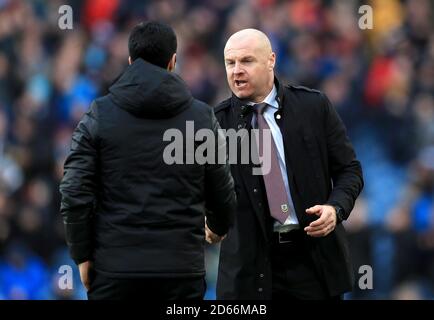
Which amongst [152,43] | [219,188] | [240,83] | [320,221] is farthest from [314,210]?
[152,43]

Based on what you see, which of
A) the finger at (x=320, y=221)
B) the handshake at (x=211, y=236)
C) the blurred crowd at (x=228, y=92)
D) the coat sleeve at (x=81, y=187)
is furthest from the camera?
the blurred crowd at (x=228, y=92)

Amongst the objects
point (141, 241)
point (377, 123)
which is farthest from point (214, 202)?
point (377, 123)

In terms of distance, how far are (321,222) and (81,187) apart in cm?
108

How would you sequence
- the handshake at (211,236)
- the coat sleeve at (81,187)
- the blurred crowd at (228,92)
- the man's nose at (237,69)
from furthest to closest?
1. the blurred crowd at (228,92)
2. the man's nose at (237,69)
3. the handshake at (211,236)
4. the coat sleeve at (81,187)

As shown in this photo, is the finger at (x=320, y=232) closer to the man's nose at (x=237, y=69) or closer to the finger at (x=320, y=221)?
Result: the finger at (x=320, y=221)

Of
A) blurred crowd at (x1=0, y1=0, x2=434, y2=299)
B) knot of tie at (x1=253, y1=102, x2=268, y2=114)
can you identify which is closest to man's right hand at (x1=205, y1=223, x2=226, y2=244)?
knot of tie at (x1=253, y1=102, x2=268, y2=114)

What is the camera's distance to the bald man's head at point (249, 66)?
14.2 feet

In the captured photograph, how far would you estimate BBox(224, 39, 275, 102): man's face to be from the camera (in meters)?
4.33

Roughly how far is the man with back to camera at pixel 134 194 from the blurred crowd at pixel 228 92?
160 inches

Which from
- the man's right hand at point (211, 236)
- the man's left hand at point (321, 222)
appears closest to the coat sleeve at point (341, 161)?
the man's left hand at point (321, 222)

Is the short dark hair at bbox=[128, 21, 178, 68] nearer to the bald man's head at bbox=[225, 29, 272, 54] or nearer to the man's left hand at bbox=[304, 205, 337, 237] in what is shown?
the bald man's head at bbox=[225, 29, 272, 54]

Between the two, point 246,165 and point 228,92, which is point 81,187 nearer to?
point 246,165

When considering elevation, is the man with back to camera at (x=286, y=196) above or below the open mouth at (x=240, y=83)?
below

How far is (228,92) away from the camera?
8.22 m
